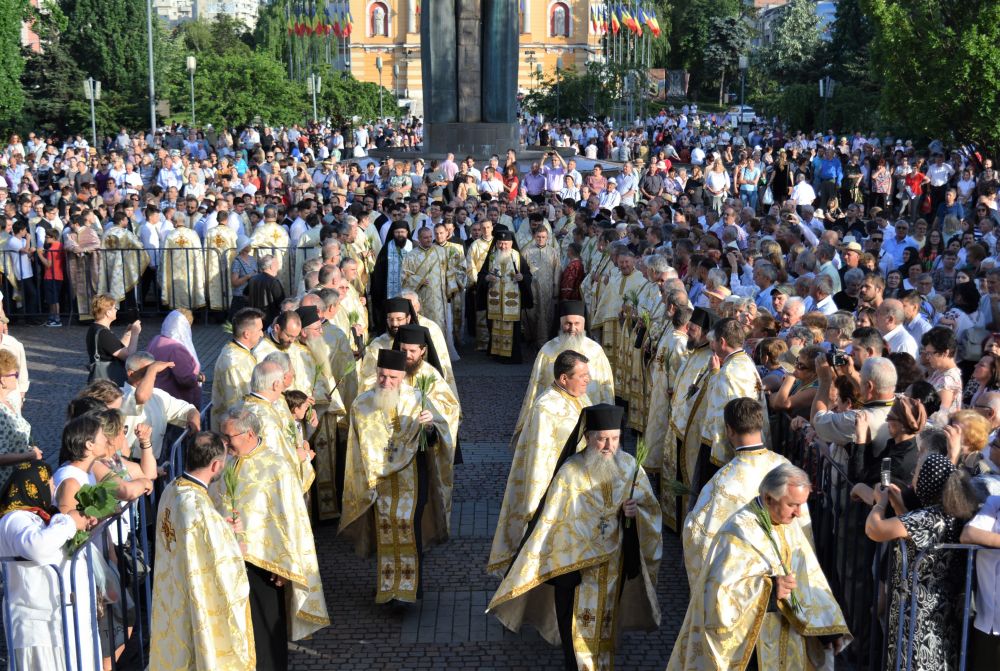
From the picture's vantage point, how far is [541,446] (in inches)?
298

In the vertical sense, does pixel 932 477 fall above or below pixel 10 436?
above

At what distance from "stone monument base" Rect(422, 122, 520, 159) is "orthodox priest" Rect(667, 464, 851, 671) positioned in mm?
22603

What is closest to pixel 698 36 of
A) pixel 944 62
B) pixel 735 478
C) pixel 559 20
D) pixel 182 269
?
pixel 559 20

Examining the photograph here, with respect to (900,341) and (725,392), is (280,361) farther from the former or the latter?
(900,341)

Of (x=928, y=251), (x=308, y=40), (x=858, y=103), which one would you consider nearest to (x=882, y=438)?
(x=928, y=251)

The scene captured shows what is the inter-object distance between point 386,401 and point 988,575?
13.6ft

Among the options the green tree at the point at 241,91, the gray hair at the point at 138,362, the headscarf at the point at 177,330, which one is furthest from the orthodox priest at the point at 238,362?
the green tree at the point at 241,91

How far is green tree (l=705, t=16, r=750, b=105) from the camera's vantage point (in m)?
82.8

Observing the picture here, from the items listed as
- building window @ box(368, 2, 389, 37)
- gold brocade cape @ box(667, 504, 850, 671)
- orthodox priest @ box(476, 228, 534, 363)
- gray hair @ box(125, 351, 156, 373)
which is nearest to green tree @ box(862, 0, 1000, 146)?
orthodox priest @ box(476, 228, 534, 363)

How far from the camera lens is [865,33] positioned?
180 feet

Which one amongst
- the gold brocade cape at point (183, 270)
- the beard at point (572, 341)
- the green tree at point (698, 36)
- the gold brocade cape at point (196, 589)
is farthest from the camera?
the green tree at point (698, 36)

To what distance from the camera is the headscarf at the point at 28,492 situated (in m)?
6.52

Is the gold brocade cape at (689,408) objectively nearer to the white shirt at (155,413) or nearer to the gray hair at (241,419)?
the gray hair at (241,419)

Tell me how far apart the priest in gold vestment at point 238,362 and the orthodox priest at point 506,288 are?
23.0 feet
